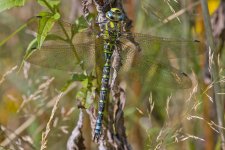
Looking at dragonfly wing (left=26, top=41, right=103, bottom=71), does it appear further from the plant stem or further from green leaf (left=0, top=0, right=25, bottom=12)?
the plant stem

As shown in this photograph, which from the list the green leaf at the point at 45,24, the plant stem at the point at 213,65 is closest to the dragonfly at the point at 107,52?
the green leaf at the point at 45,24

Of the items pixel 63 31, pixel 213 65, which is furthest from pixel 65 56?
pixel 213 65

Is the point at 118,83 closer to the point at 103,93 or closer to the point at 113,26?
the point at 103,93

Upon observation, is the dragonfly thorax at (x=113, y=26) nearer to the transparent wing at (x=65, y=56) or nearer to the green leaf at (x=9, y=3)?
the transparent wing at (x=65, y=56)

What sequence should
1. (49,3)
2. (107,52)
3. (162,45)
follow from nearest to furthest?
(49,3) → (107,52) → (162,45)

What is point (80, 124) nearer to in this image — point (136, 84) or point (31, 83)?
point (31, 83)

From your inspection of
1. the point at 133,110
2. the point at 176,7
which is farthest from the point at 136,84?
the point at 176,7
